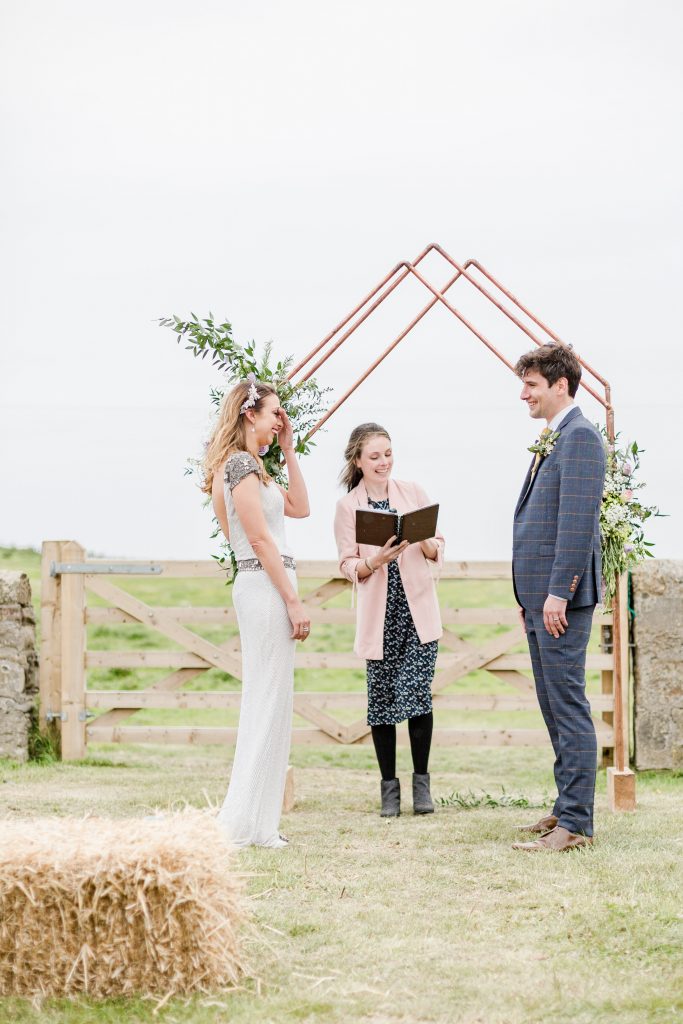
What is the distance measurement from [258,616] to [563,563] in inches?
53.4

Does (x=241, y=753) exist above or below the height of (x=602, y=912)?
above

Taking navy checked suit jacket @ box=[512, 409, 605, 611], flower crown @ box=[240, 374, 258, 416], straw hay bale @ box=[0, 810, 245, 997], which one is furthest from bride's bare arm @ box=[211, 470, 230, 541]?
straw hay bale @ box=[0, 810, 245, 997]

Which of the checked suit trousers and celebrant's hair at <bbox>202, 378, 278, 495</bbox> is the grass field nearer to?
the checked suit trousers

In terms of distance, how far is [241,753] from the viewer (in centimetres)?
496

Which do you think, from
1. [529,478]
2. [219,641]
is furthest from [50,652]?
[219,641]

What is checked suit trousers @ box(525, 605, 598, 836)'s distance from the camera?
486cm

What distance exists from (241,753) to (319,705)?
2.56 meters

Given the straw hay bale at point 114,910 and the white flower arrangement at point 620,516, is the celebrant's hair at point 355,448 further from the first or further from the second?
the straw hay bale at point 114,910

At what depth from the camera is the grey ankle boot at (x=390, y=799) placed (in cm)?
577

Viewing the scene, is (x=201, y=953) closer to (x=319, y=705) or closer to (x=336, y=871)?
(x=336, y=871)

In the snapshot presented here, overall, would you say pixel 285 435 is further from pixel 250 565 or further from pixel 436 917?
pixel 436 917

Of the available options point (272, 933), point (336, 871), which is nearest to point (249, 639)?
point (336, 871)

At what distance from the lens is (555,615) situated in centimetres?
479

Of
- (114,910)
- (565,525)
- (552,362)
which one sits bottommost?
(114,910)
